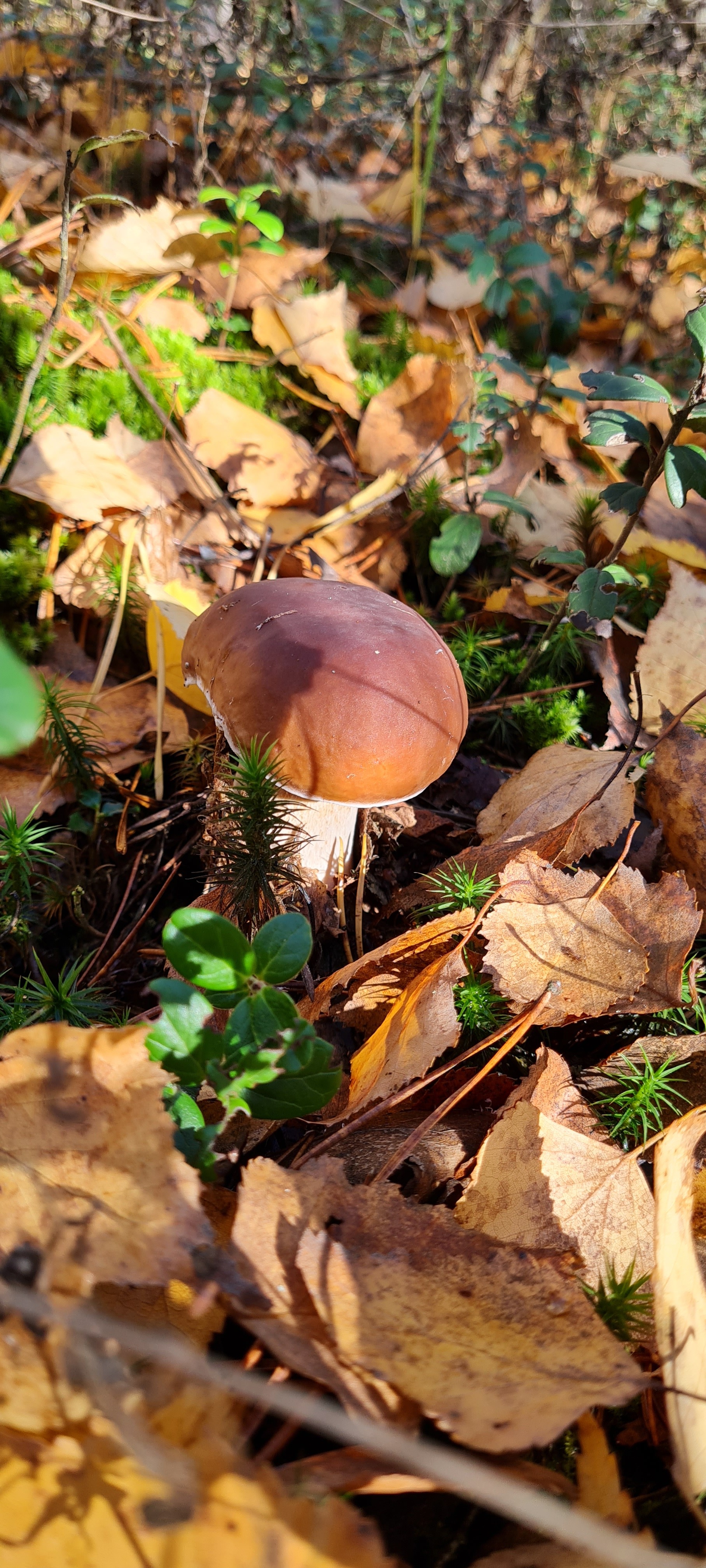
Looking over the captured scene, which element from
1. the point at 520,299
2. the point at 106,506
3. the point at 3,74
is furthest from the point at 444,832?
the point at 3,74

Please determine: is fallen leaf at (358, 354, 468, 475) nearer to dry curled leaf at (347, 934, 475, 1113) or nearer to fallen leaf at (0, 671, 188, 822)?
fallen leaf at (0, 671, 188, 822)

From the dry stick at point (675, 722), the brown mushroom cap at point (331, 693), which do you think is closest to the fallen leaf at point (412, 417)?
the dry stick at point (675, 722)

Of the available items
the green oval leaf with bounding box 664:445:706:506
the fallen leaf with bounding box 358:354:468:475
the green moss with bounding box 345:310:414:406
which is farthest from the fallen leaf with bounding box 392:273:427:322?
the green oval leaf with bounding box 664:445:706:506

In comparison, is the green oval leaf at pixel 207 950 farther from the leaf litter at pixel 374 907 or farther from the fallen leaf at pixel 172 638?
the fallen leaf at pixel 172 638

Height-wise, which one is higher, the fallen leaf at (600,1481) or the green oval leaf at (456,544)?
the green oval leaf at (456,544)

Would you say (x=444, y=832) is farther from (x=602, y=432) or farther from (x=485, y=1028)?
(x=602, y=432)

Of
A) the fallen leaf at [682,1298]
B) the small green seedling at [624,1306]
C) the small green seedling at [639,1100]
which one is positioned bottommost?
the small green seedling at [639,1100]

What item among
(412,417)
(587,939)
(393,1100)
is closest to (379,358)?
(412,417)
